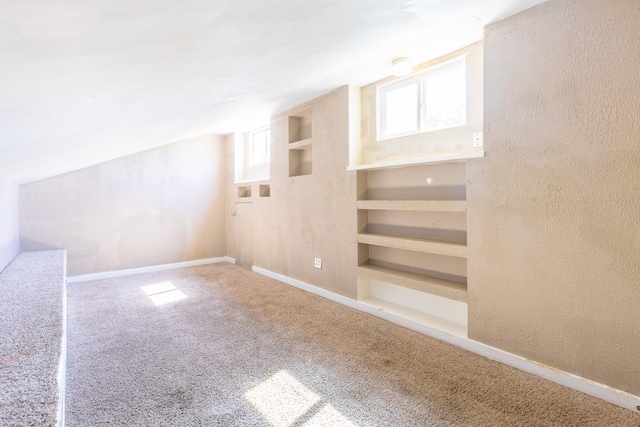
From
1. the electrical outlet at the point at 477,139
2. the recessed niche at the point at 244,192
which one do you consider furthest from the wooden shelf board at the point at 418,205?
the recessed niche at the point at 244,192

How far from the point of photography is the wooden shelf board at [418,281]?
237cm

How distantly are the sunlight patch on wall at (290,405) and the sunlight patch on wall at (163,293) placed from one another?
2018mm

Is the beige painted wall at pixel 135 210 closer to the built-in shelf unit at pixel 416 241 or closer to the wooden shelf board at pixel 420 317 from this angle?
the built-in shelf unit at pixel 416 241

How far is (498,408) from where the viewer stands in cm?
163

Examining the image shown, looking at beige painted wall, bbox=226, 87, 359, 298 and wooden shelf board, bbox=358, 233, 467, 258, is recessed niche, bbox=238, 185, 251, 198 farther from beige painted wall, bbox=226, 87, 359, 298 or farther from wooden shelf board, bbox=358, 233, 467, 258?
wooden shelf board, bbox=358, 233, 467, 258

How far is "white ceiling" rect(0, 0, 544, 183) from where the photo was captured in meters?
0.82

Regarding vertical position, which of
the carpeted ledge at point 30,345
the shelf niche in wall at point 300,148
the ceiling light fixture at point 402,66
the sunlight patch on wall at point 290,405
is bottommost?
the sunlight patch on wall at point 290,405

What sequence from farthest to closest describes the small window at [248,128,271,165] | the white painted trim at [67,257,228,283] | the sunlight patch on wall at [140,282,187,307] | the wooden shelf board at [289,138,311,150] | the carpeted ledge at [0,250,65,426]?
the small window at [248,128,271,165] < the white painted trim at [67,257,228,283] < the wooden shelf board at [289,138,311,150] < the sunlight patch on wall at [140,282,187,307] < the carpeted ledge at [0,250,65,426]

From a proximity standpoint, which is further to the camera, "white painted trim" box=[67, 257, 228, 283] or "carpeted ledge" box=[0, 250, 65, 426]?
"white painted trim" box=[67, 257, 228, 283]

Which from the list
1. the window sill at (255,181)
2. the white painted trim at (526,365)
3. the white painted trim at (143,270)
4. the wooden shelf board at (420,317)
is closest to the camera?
the white painted trim at (526,365)

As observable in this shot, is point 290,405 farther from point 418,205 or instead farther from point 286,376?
point 418,205

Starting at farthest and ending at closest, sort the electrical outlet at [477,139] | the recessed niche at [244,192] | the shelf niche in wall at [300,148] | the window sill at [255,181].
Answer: the recessed niche at [244,192]
the window sill at [255,181]
the shelf niche in wall at [300,148]
the electrical outlet at [477,139]

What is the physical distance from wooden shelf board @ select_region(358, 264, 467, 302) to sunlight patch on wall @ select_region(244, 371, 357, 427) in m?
1.23

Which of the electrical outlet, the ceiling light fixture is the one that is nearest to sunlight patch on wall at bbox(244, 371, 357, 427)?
the electrical outlet
